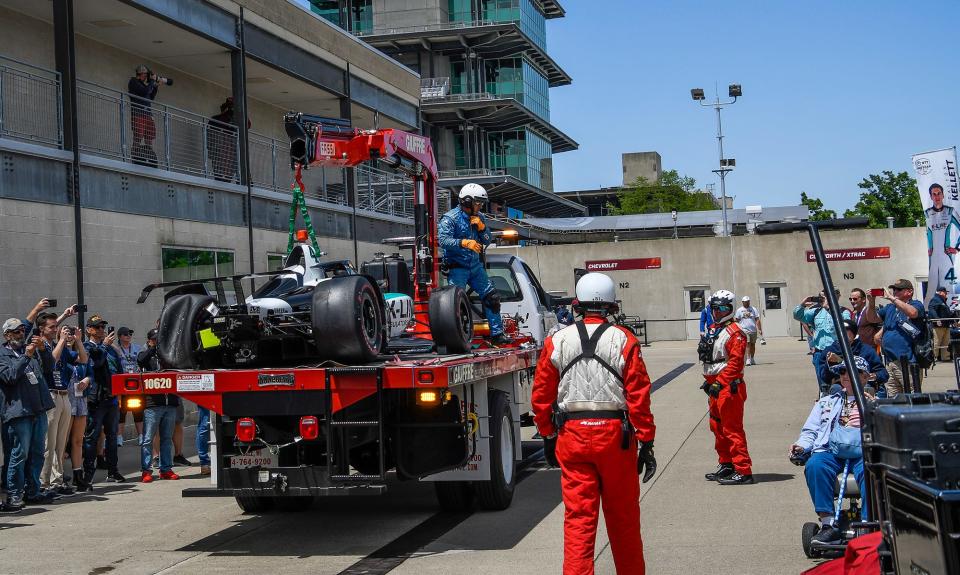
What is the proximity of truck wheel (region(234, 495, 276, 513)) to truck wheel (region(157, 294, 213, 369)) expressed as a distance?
1.74m

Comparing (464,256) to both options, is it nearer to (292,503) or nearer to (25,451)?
(292,503)

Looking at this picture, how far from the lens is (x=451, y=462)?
8859mm

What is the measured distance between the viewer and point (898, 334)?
13.8 m

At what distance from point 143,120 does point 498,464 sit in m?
11.4

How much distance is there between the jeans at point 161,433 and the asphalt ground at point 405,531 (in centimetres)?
33

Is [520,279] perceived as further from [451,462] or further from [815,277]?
[815,277]

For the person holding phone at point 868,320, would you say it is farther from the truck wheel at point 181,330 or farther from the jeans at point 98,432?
the jeans at point 98,432

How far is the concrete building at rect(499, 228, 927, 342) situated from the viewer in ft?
145

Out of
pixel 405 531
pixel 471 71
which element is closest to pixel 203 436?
pixel 405 531

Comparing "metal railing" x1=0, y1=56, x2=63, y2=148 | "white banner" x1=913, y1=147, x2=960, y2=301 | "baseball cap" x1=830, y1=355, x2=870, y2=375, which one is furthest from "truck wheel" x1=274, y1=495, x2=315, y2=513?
"white banner" x1=913, y1=147, x2=960, y2=301

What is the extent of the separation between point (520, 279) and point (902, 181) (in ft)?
220

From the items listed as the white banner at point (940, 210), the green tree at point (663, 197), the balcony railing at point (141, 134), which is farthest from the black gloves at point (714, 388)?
the green tree at point (663, 197)

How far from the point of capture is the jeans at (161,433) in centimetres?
1269

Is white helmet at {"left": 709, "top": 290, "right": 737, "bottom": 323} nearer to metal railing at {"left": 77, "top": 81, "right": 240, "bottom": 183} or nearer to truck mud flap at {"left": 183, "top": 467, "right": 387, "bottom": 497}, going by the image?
truck mud flap at {"left": 183, "top": 467, "right": 387, "bottom": 497}
